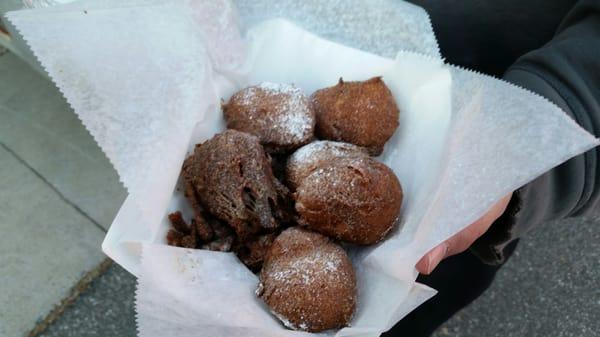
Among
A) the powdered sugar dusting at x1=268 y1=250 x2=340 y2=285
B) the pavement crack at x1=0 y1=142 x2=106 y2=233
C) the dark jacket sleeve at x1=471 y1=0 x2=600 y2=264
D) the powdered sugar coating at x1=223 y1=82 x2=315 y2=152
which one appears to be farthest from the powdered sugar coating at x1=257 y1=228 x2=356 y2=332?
the pavement crack at x1=0 y1=142 x2=106 y2=233

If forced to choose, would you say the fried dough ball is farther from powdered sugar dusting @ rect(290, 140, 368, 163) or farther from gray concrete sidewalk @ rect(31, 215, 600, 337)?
gray concrete sidewalk @ rect(31, 215, 600, 337)

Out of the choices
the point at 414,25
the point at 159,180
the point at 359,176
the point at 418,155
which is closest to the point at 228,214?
the point at 159,180

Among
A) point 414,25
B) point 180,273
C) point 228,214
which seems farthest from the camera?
point 414,25

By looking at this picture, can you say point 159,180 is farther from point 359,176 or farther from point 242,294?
point 359,176

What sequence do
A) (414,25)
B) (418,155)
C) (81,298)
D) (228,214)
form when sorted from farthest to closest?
(81,298) < (414,25) < (418,155) < (228,214)

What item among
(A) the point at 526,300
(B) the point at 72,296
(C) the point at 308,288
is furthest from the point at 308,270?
(A) the point at 526,300

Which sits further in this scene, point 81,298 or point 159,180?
point 81,298

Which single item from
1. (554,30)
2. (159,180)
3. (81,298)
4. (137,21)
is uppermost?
(137,21)
